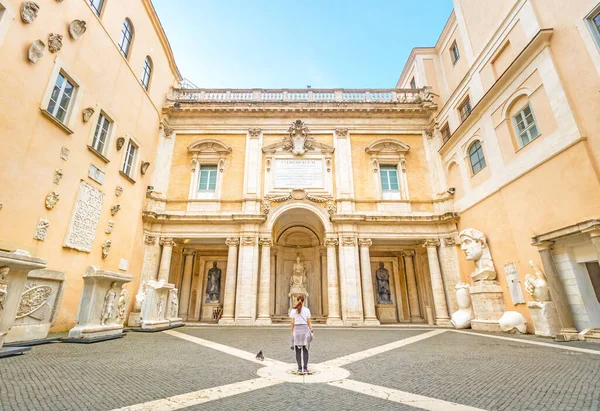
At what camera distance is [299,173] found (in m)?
15.0

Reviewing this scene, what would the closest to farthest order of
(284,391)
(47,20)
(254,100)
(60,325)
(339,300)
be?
(284,391) < (47,20) < (60,325) < (339,300) < (254,100)

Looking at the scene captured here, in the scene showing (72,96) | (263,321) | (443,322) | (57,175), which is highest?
(72,96)

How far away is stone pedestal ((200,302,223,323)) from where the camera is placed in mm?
15927

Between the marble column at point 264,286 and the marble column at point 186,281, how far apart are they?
5.70 metres

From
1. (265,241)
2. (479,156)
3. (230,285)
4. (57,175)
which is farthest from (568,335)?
(57,175)

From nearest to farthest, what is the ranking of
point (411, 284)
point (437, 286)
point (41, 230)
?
point (41, 230) < point (437, 286) < point (411, 284)

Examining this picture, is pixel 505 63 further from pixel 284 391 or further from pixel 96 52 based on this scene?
pixel 96 52

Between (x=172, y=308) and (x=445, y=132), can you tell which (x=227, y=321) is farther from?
(x=445, y=132)

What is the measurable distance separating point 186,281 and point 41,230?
9.03m

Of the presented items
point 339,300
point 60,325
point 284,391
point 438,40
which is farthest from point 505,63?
point 60,325

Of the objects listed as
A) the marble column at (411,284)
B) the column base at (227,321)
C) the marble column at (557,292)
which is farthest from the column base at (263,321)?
the marble column at (557,292)

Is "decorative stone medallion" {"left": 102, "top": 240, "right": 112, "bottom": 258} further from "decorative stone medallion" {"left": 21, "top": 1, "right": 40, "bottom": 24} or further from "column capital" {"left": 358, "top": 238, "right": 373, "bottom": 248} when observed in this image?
"column capital" {"left": 358, "top": 238, "right": 373, "bottom": 248}

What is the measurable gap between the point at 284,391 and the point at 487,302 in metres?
10.1

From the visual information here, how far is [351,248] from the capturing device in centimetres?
1348
